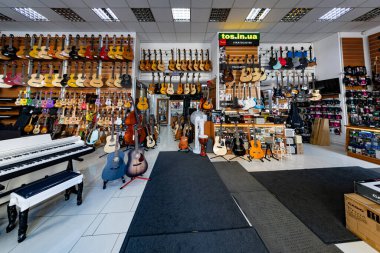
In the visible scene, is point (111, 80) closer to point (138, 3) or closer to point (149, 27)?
point (149, 27)

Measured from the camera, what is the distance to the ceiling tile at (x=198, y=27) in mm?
4438

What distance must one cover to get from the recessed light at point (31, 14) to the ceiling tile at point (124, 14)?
224 cm

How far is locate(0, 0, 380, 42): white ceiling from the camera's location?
3557 mm

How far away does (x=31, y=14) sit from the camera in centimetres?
404

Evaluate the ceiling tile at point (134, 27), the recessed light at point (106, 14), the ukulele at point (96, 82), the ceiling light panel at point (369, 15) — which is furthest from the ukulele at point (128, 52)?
the ceiling light panel at point (369, 15)

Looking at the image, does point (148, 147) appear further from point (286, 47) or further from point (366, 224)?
point (286, 47)

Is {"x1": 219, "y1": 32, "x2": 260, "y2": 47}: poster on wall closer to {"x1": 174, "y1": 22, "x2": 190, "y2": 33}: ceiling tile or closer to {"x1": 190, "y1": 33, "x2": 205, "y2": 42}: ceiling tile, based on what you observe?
{"x1": 190, "y1": 33, "x2": 205, "y2": 42}: ceiling tile

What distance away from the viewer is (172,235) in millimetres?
1373

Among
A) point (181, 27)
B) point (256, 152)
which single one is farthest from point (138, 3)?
point (256, 152)

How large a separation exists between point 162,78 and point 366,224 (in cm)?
590

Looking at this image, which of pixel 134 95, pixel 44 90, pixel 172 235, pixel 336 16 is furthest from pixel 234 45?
pixel 44 90

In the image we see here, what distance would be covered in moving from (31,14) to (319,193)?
7.85 meters

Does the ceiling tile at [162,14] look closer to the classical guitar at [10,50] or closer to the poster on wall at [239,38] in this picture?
the poster on wall at [239,38]

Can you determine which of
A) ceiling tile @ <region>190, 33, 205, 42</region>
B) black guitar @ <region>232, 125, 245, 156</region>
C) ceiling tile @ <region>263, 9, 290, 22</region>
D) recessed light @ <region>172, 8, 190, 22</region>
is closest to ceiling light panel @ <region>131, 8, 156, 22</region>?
recessed light @ <region>172, 8, 190, 22</region>
